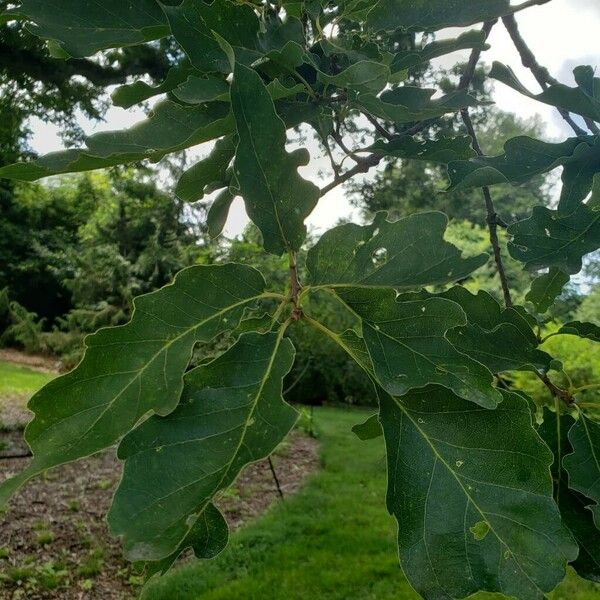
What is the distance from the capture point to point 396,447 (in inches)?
22.0

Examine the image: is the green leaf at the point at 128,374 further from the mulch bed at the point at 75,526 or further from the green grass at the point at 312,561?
the green grass at the point at 312,561

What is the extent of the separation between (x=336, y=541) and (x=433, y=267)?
4.20 m

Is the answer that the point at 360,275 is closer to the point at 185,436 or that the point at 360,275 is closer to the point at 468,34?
the point at 185,436

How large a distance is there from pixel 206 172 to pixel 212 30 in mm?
148

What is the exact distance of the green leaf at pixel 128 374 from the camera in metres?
0.50

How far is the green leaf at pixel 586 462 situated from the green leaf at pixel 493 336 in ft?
0.29

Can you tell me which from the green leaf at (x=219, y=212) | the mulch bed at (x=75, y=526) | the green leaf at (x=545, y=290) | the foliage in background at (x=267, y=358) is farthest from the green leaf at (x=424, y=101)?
the mulch bed at (x=75, y=526)

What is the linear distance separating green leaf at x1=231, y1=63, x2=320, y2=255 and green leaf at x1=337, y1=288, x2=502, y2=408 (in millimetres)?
83

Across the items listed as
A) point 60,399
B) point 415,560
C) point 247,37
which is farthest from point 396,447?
point 247,37

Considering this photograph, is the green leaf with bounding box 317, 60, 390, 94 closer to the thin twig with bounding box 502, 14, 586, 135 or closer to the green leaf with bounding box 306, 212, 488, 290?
the green leaf with bounding box 306, 212, 488, 290

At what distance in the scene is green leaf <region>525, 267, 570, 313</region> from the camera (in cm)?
92

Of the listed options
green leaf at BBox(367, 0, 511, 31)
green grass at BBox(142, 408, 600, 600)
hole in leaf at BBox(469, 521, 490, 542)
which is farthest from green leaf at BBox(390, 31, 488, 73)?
green grass at BBox(142, 408, 600, 600)

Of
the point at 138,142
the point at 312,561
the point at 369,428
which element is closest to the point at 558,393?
the point at 369,428

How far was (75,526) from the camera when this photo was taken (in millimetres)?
4801
